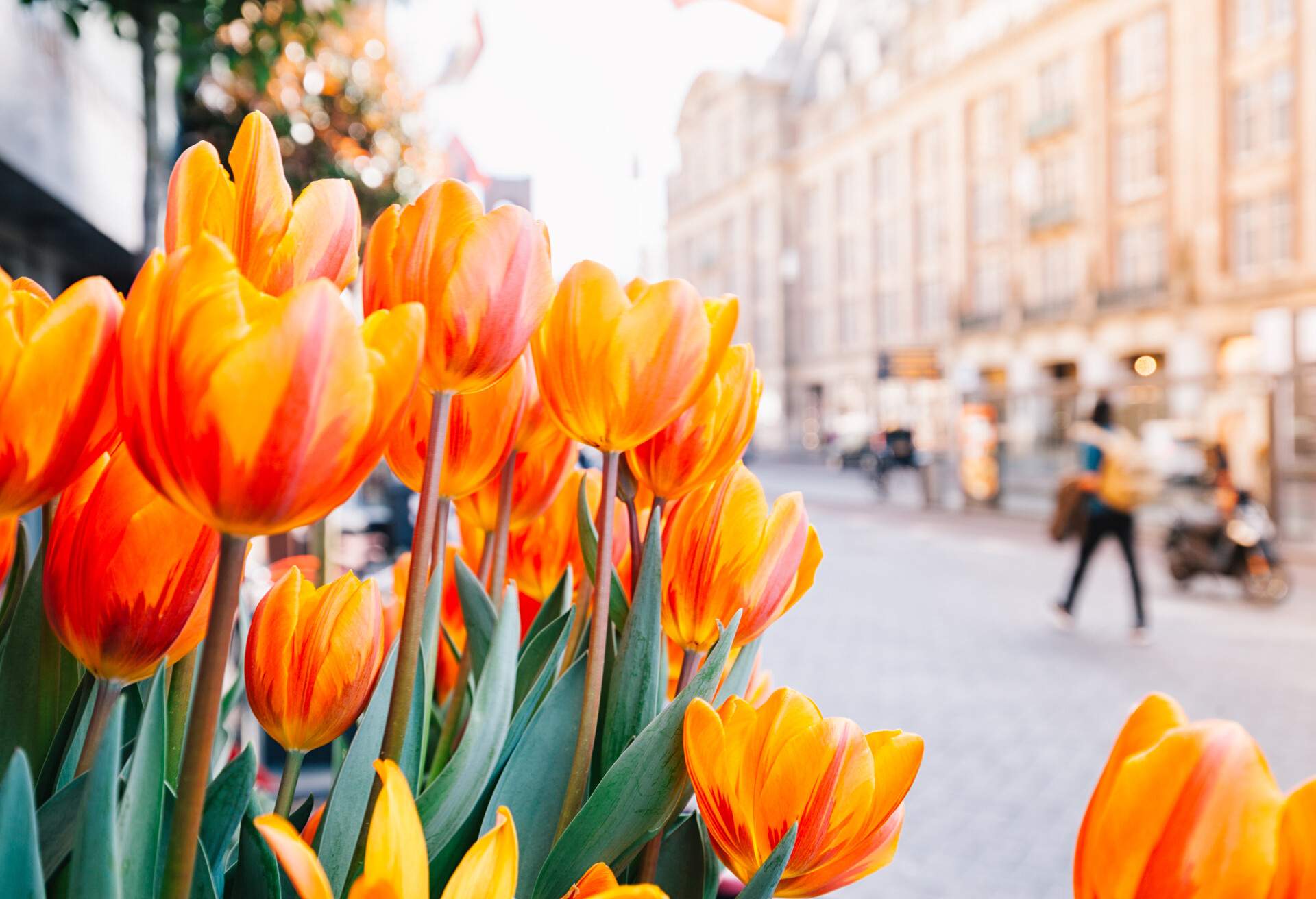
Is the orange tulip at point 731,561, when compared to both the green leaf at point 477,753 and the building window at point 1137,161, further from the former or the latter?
the building window at point 1137,161

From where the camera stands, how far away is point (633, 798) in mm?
344

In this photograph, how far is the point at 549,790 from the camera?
15.2 inches

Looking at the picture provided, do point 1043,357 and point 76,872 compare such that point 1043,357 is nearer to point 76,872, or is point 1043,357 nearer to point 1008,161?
point 1008,161

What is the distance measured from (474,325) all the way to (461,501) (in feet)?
0.62

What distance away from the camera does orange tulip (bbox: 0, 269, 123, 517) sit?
0.92 feet

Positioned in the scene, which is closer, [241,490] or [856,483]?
[241,490]

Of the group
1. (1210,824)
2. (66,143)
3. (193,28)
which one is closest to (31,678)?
(1210,824)

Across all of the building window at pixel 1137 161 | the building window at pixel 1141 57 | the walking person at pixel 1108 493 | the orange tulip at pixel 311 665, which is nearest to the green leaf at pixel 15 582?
the orange tulip at pixel 311 665

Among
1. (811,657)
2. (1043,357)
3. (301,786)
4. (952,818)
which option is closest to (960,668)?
(811,657)

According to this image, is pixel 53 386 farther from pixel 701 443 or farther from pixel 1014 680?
pixel 1014 680

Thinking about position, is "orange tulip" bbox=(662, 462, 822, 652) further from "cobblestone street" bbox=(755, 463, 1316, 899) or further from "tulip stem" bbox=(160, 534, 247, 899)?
"cobblestone street" bbox=(755, 463, 1316, 899)

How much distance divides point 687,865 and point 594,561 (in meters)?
0.15

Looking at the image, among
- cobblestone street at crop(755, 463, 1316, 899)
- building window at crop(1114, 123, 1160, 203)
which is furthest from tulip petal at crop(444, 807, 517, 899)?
building window at crop(1114, 123, 1160, 203)

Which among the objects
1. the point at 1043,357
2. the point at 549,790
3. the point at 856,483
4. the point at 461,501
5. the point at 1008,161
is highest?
the point at 1008,161
